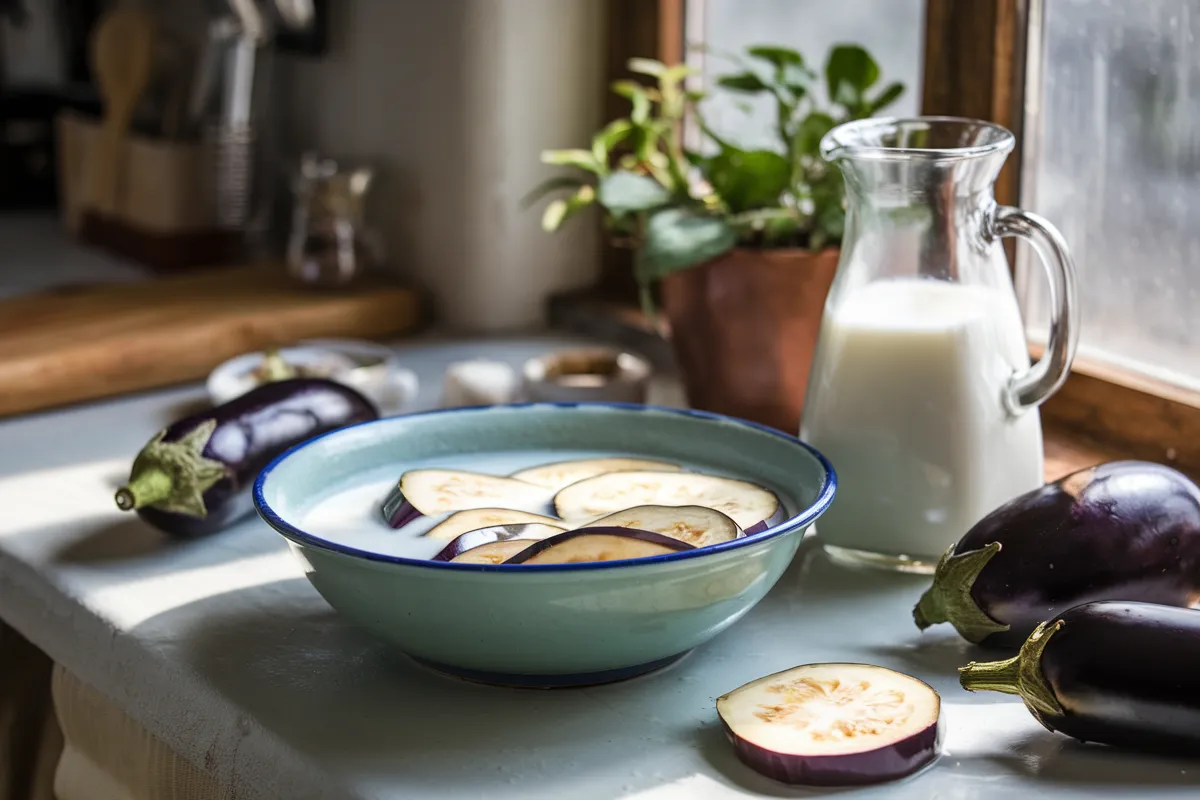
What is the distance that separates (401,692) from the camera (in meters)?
0.71

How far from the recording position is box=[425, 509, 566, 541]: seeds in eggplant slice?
2.43ft

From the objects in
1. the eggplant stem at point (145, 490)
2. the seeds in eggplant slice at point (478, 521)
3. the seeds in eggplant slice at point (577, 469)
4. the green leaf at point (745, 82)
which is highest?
the green leaf at point (745, 82)

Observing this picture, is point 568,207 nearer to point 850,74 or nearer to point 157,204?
point 850,74

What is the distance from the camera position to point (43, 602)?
2.83 feet

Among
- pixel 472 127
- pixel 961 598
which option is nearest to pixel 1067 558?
pixel 961 598

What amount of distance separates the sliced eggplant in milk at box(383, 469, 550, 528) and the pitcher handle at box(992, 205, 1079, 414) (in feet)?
0.95

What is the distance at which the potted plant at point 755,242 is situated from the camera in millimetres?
1040

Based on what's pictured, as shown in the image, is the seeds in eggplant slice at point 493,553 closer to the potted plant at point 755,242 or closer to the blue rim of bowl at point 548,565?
the blue rim of bowl at point 548,565

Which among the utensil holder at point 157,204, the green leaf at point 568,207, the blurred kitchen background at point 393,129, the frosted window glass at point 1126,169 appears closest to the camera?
the frosted window glass at point 1126,169

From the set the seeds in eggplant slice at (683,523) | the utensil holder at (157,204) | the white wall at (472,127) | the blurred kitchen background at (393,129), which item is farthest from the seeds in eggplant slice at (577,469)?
the utensil holder at (157,204)

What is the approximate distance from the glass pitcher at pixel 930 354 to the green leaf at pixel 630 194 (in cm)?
24

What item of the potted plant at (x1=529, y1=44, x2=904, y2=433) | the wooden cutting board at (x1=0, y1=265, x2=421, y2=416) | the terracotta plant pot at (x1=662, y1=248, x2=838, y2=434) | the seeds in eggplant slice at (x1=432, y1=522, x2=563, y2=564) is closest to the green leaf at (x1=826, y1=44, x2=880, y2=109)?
Answer: the potted plant at (x1=529, y1=44, x2=904, y2=433)

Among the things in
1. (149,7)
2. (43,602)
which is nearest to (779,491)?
(43,602)

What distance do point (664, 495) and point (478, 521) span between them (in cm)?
12
